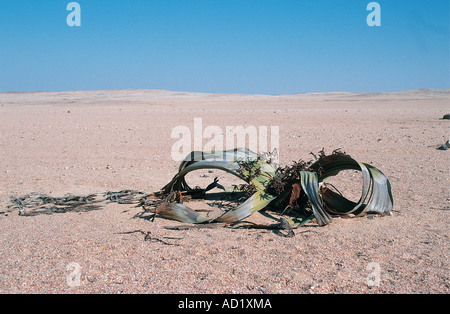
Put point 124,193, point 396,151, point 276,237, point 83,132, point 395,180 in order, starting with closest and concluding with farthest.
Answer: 1. point 276,237
2. point 124,193
3. point 395,180
4. point 396,151
5. point 83,132

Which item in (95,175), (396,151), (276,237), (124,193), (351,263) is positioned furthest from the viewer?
(396,151)

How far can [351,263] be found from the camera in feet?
7.88

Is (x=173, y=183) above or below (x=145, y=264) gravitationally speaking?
above

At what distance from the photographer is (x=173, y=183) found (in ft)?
12.6
